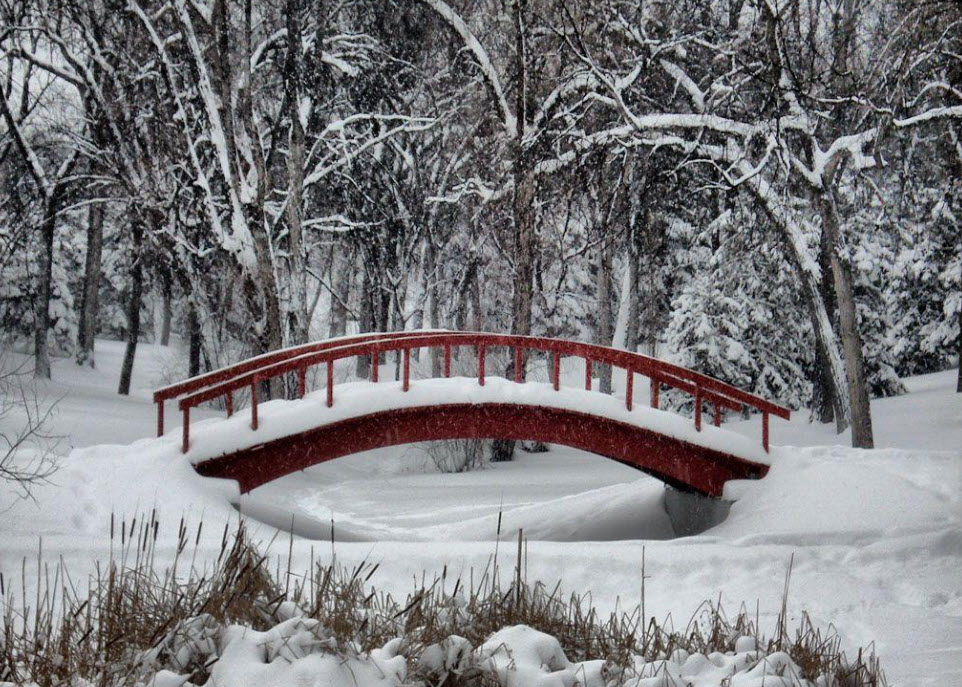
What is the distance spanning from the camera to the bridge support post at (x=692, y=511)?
1152 centimetres

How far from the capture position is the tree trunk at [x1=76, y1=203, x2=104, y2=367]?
75.3ft

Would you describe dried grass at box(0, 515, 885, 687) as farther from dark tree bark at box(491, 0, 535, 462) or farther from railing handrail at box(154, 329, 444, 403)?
dark tree bark at box(491, 0, 535, 462)

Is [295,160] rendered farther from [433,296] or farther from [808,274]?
[433,296]

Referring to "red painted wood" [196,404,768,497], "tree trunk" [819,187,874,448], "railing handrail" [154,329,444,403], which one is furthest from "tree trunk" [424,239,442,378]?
"red painted wood" [196,404,768,497]

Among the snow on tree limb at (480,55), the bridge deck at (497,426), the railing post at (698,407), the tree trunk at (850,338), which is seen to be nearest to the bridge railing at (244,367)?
the bridge deck at (497,426)

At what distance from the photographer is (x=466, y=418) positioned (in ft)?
37.1

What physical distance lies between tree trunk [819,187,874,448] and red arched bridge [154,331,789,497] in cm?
266

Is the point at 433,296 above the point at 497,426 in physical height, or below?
above

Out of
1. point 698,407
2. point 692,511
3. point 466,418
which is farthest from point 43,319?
point 698,407

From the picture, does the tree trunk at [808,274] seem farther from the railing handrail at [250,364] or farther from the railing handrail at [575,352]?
the railing handrail at [250,364]

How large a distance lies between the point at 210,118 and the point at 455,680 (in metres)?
11.5

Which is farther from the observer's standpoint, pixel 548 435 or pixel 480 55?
pixel 480 55

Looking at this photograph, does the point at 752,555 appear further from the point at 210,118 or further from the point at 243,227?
the point at 210,118

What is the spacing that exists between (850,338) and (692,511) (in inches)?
135
